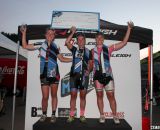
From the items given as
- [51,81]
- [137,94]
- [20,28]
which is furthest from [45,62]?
[137,94]

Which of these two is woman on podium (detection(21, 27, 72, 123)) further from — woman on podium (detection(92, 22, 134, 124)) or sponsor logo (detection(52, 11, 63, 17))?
woman on podium (detection(92, 22, 134, 124))

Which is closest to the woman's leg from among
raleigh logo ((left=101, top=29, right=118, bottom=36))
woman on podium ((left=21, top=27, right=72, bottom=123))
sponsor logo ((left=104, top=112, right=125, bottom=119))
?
woman on podium ((left=21, top=27, right=72, bottom=123))

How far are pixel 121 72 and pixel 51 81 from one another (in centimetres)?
133

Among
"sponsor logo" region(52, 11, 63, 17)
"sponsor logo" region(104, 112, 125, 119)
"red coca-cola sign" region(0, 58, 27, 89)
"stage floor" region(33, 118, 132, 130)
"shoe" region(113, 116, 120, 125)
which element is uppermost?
"sponsor logo" region(52, 11, 63, 17)

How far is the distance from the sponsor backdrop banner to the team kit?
0.24m

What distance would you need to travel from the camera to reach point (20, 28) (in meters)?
5.35

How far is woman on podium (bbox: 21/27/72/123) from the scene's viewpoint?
202 inches

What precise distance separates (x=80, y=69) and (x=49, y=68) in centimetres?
55

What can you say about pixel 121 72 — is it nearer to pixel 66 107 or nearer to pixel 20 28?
pixel 66 107

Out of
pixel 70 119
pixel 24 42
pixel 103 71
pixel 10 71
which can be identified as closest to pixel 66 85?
pixel 70 119

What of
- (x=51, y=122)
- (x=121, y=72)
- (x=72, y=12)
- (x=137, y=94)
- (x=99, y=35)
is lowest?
(x=51, y=122)

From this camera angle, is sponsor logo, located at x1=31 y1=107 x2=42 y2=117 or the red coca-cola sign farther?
the red coca-cola sign

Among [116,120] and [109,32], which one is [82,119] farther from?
[109,32]

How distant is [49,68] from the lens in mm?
5117
